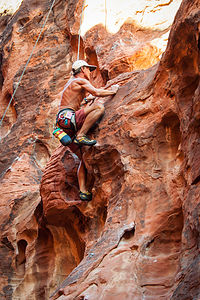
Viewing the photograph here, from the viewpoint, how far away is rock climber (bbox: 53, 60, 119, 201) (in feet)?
20.7

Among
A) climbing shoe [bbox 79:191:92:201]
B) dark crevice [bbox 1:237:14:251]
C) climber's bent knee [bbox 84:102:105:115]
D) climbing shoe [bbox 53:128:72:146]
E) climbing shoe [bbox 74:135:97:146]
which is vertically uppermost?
climber's bent knee [bbox 84:102:105:115]

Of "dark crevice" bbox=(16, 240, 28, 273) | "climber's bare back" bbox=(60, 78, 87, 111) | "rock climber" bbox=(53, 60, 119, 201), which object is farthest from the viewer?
"dark crevice" bbox=(16, 240, 28, 273)

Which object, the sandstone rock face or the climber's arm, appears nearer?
the sandstone rock face

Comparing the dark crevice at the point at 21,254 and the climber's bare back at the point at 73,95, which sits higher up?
the climber's bare back at the point at 73,95

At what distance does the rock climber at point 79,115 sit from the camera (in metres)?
6.31

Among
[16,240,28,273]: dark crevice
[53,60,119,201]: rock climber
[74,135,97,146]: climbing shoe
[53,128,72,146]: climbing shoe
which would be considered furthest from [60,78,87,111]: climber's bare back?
[16,240,28,273]: dark crevice

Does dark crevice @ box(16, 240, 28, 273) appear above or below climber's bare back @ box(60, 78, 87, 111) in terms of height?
below

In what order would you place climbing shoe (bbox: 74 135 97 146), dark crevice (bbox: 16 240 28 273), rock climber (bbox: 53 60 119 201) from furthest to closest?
dark crevice (bbox: 16 240 28 273) → rock climber (bbox: 53 60 119 201) → climbing shoe (bbox: 74 135 97 146)

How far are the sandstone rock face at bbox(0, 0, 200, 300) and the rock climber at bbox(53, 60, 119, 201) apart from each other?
0.54ft

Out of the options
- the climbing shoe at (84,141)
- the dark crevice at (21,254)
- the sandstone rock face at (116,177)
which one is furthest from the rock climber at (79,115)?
the dark crevice at (21,254)

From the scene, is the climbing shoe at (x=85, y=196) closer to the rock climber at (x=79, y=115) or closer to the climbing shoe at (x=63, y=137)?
the rock climber at (x=79, y=115)

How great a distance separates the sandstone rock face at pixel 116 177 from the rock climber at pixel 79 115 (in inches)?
6.5

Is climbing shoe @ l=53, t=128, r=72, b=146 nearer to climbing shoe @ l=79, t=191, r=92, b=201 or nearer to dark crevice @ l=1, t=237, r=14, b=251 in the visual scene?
climbing shoe @ l=79, t=191, r=92, b=201

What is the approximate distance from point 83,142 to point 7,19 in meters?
11.7
